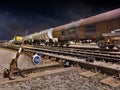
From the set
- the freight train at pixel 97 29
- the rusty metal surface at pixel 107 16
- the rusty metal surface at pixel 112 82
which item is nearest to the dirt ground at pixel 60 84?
the rusty metal surface at pixel 112 82

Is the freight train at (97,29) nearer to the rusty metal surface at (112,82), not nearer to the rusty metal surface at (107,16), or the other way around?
the rusty metal surface at (107,16)

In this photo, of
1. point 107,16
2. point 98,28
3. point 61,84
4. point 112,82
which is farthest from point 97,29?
point 61,84

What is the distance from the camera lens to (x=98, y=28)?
1467 centimetres

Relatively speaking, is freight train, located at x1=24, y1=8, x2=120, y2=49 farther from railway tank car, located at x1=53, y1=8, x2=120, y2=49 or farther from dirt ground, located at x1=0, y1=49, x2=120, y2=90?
dirt ground, located at x1=0, y1=49, x2=120, y2=90

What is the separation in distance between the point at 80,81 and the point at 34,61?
127 inches

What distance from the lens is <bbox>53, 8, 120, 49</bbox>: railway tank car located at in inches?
512

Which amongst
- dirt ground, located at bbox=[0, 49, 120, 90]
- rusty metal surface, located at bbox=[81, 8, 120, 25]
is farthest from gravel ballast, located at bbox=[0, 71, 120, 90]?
rusty metal surface, located at bbox=[81, 8, 120, 25]

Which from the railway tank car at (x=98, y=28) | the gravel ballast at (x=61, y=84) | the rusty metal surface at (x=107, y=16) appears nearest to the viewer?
the gravel ballast at (x=61, y=84)

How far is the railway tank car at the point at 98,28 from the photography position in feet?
42.7

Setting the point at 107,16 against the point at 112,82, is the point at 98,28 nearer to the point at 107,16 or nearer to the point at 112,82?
the point at 107,16

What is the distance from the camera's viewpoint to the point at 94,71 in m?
5.44

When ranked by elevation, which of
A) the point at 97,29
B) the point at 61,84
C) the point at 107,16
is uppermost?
the point at 107,16

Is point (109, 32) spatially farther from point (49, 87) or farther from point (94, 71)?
point (49, 87)

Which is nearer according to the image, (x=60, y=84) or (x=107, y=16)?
(x=60, y=84)
